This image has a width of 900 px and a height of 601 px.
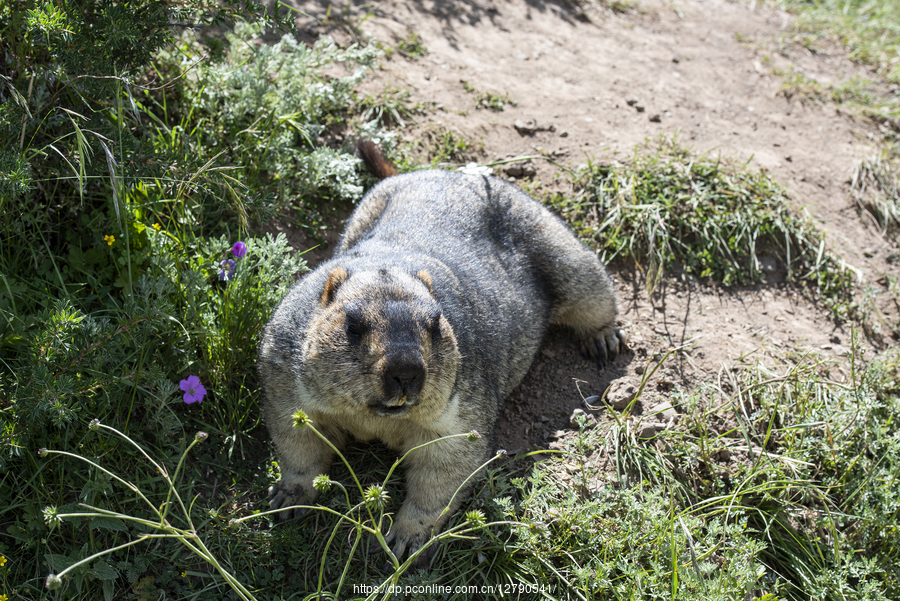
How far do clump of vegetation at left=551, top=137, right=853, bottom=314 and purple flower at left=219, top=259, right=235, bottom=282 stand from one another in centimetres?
331

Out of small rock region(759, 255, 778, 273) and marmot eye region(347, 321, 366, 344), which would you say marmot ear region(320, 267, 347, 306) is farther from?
small rock region(759, 255, 778, 273)

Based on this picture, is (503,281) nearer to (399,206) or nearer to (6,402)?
(399,206)

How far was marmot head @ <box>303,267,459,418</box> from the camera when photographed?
3396mm

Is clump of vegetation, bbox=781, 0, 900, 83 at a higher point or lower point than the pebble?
higher

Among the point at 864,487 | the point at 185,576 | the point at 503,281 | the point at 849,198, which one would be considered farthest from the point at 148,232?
the point at 849,198

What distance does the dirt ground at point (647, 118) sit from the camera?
5.59 m

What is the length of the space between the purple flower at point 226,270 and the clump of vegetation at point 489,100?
3.80m

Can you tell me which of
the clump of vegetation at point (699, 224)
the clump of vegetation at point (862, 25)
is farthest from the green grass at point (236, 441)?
the clump of vegetation at point (862, 25)

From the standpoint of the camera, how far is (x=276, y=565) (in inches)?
153

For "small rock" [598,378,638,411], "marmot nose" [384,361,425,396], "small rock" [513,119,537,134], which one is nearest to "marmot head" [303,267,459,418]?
"marmot nose" [384,361,425,396]

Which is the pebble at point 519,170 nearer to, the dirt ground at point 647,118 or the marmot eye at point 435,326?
the dirt ground at point 647,118

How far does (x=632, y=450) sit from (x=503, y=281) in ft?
5.13

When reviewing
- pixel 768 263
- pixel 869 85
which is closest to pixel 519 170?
pixel 768 263

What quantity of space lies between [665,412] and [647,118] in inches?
160
